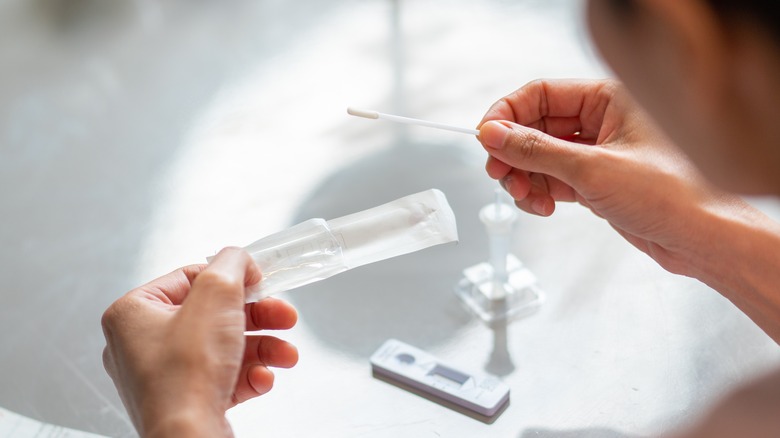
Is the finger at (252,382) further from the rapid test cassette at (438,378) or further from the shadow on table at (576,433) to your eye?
the shadow on table at (576,433)

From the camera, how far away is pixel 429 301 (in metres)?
0.99

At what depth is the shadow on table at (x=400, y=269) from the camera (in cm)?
96

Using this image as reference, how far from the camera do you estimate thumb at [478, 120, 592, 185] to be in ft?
2.84

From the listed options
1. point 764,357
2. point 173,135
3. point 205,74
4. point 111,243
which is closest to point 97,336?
point 111,243

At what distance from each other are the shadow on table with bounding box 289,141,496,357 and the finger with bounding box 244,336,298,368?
4.6 inches

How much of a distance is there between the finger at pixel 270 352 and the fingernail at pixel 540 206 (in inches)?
13.7

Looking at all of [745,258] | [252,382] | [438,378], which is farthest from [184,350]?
[745,258]

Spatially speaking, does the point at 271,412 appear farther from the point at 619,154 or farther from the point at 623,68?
the point at 623,68

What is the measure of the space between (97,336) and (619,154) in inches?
23.9

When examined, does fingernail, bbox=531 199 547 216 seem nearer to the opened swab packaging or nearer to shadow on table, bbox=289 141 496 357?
shadow on table, bbox=289 141 496 357

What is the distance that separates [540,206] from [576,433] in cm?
29

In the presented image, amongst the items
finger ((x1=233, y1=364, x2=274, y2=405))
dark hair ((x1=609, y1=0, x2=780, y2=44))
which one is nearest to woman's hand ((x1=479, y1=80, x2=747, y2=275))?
finger ((x1=233, y1=364, x2=274, y2=405))

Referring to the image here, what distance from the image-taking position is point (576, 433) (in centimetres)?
83

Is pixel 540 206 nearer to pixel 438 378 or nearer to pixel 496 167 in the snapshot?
pixel 496 167
